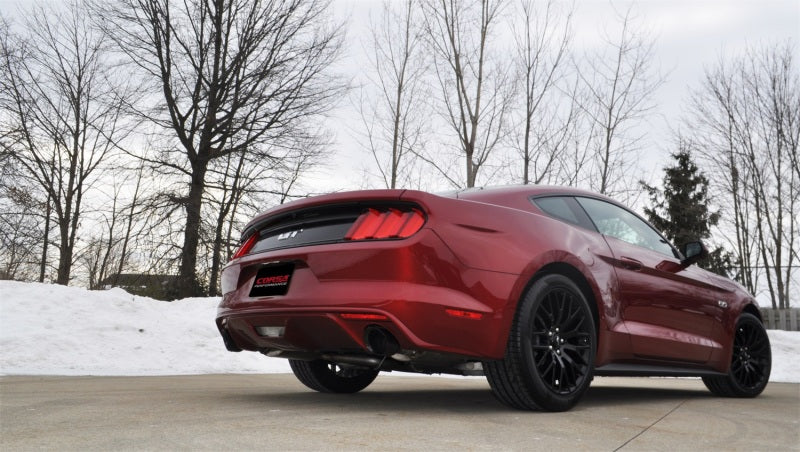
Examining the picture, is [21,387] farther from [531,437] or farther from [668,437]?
[668,437]

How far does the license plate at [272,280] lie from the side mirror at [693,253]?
10.1ft

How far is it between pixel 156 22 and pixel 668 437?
18.7 m

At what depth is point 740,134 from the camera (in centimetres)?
2341

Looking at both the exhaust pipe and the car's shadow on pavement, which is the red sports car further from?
the car's shadow on pavement

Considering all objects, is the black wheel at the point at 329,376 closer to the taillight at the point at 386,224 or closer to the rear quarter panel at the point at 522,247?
the taillight at the point at 386,224

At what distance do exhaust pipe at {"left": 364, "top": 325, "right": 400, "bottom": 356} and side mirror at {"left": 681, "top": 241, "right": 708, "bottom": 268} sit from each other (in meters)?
2.80

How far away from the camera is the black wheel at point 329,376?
17.6ft

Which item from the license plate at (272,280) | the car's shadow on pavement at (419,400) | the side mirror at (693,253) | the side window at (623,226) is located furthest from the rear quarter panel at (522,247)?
the side mirror at (693,253)

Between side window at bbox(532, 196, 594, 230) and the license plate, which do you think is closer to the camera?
the license plate

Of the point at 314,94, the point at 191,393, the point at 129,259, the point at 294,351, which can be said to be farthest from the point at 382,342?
the point at 129,259

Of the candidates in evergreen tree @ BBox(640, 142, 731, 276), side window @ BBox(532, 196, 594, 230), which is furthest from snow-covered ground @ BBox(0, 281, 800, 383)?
evergreen tree @ BBox(640, 142, 731, 276)

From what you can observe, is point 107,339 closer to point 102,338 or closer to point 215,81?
point 102,338

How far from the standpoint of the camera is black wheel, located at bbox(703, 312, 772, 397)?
5875mm

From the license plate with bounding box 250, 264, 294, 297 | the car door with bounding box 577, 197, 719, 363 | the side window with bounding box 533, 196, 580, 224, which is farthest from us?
the car door with bounding box 577, 197, 719, 363
